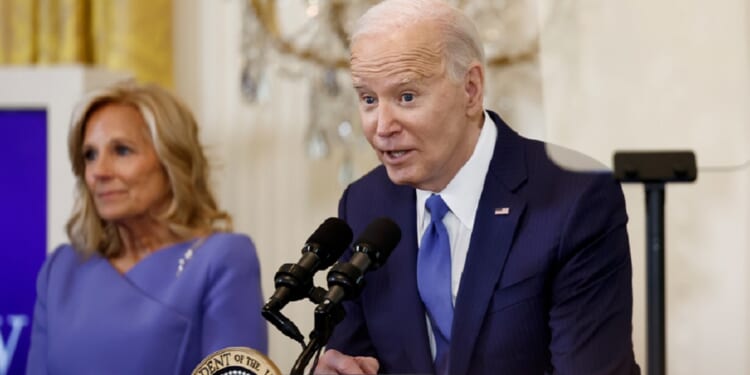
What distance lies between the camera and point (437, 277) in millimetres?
1872

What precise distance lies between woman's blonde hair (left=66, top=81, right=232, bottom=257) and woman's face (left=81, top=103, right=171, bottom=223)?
0.02m

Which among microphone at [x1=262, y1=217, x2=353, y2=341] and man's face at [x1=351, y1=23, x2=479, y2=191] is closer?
microphone at [x1=262, y1=217, x2=353, y2=341]

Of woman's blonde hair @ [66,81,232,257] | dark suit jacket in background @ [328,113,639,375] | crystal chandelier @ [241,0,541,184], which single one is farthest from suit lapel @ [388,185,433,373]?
crystal chandelier @ [241,0,541,184]

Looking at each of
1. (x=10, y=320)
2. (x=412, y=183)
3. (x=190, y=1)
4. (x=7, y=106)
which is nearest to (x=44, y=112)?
(x=7, y=106)

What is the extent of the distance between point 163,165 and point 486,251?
1246 mm

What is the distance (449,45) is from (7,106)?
2.03 meters

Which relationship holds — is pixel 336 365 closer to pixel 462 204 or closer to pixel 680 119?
pixel 462 204

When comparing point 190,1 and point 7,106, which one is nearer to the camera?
point 7,106

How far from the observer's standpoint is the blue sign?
3.34 meters

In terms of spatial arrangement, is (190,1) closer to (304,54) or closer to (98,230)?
(304,54)

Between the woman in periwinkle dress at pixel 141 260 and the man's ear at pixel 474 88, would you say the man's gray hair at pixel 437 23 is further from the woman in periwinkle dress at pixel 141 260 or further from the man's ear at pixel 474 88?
the woman in periwinkle dress at pixel 141 260

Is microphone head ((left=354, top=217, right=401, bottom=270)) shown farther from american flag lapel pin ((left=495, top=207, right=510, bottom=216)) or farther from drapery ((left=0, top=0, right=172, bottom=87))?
drapery ((left=0, top=0, right=172, bottom=87))

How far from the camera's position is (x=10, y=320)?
10.8ft

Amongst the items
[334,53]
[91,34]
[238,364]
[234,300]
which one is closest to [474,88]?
[238,364]
